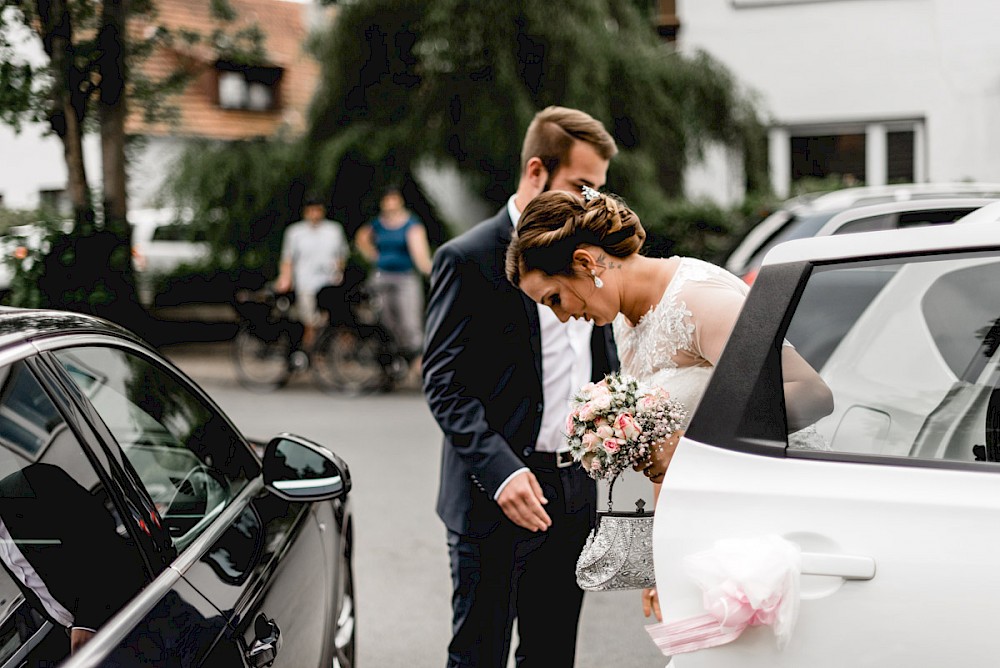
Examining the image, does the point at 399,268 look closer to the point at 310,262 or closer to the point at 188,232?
the point at 310,262

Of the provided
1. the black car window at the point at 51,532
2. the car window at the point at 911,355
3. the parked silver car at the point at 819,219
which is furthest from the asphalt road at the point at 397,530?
the parked silver car at the point at 819,219

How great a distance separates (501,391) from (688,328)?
0.70 meters

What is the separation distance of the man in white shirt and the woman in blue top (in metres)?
0.73

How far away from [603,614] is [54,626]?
3332 mm

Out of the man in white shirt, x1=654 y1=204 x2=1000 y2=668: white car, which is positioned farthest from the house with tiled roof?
x1=654 y1=204 x2=1000 y2=668: white car

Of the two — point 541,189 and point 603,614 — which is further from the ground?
point 541,189

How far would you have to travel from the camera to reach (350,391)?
11148 millimetres

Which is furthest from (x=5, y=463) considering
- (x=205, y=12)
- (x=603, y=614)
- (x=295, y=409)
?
(x=295, y=409)

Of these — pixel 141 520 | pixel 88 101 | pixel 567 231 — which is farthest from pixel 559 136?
pixel 88 101

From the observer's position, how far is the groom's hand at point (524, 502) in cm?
276

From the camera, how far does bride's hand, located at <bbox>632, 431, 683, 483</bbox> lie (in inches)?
93.0

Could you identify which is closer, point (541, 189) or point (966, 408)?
point (966, 408)

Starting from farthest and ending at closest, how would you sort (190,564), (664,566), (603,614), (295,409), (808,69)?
(808,69) < (295,409) < (603,614) < (190,564) < (664,566)

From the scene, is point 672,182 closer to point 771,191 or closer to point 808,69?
point 771,191
